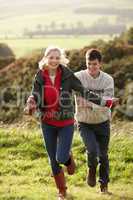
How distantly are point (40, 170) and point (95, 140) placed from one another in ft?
7.66

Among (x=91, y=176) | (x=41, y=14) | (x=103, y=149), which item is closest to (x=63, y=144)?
(x=103, y=149)

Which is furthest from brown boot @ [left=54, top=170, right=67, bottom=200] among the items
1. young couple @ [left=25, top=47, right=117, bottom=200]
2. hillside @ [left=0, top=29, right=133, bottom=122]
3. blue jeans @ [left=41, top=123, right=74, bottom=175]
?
hillside @ [left=0, top=29, right=133, bottom=122]

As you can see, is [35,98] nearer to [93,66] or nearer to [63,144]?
[63,144]

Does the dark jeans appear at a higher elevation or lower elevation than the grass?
higher

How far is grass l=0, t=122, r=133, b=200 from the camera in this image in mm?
7129

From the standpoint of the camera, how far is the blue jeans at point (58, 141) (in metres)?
6.39

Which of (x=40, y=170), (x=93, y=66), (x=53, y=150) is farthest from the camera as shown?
(x=40, y=170)

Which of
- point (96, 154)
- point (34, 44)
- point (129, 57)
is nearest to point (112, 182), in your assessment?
point (96, 154)

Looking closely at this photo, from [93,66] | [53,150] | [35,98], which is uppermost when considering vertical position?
[93,66]

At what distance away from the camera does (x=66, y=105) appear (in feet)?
20.9

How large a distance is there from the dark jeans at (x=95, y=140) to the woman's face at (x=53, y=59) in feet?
3.28

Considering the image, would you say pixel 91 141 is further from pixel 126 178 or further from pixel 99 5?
pixel 99 5

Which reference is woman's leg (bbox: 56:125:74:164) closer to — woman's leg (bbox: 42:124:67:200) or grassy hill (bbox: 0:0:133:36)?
woman's leg (bbox: 42:124:67:200)

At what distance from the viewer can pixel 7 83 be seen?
59.2 ft
